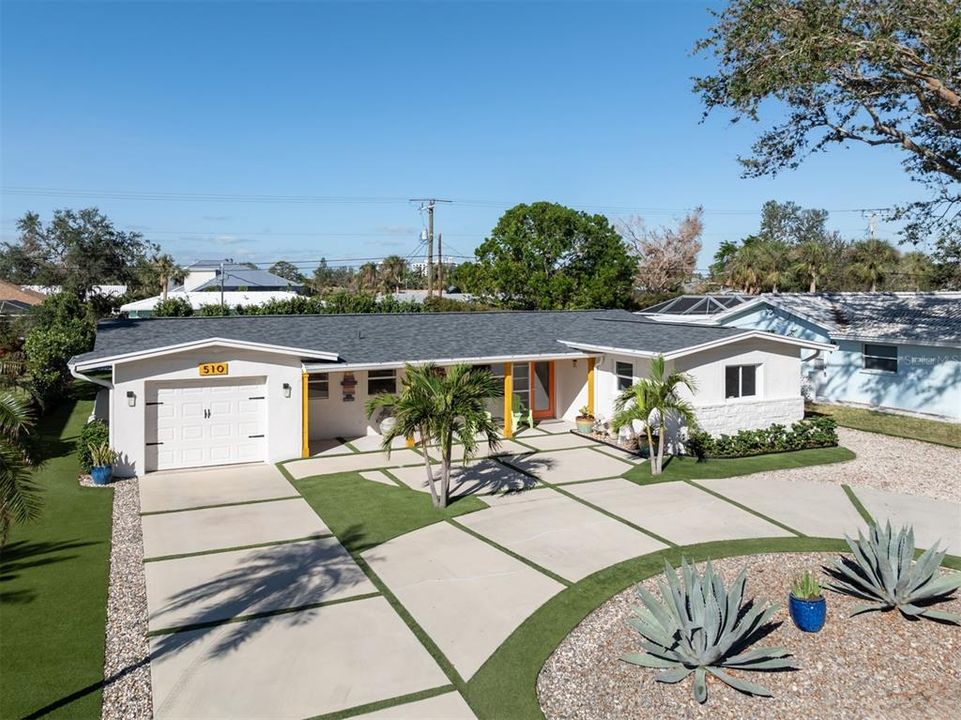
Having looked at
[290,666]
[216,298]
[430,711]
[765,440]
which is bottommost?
[430,711]

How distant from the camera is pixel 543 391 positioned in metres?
21.7

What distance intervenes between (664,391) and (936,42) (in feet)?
32.5

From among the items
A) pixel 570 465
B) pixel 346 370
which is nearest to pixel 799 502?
pixel 570 465

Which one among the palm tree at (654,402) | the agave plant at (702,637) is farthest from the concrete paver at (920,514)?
the agave plant at (702,637)

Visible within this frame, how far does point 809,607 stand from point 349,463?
35.6ft

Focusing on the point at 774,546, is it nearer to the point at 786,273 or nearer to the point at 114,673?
the point at 114,673

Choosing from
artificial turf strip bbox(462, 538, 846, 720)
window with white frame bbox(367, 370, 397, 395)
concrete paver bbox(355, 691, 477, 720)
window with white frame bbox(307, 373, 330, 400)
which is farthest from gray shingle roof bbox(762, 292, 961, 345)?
concrete paver bbox(355, 691, 477, 720)

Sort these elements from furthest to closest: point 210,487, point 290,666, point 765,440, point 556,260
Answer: point 556,260 < point 765,440 < point 210,487 < point 290,666

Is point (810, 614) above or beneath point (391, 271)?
beneath

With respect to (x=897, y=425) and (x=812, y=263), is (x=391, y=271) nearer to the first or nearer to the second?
(x=812, y=263)

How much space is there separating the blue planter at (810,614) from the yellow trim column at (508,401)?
38.2 feet

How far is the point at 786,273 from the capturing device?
147 ft

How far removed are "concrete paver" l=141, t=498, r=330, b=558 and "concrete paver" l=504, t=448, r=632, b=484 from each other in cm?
531

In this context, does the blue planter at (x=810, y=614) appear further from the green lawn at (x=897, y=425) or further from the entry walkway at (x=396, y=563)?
the green lawn at (x=897, y=425)
